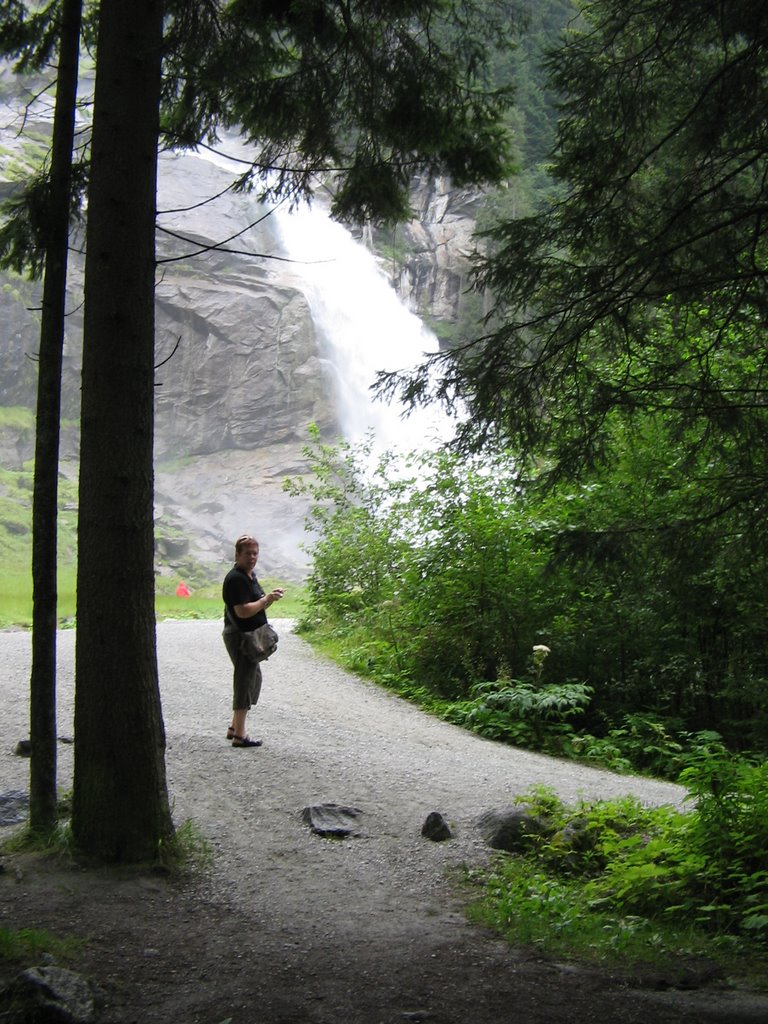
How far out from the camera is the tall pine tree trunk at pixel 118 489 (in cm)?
493

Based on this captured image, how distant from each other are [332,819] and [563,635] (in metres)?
5.10

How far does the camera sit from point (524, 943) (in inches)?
168

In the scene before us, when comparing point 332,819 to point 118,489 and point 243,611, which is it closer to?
point 243,611

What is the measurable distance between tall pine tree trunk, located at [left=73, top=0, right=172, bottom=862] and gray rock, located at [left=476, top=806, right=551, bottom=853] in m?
2.09

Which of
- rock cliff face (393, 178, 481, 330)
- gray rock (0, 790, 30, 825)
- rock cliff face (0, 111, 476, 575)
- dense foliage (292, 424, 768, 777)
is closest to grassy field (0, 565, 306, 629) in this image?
dense foliage (292, 424, 768, 777)

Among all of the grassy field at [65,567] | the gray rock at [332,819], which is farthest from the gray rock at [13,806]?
the grassy field at [65,567]

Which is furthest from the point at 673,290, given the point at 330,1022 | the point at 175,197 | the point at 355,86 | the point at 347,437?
the point at 175,197

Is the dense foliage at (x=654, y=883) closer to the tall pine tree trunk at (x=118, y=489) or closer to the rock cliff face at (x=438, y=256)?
the tall pine tree trunk at (x=118, y=489)

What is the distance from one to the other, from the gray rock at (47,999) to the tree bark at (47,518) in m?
2.19

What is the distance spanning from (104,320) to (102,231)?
0.49m

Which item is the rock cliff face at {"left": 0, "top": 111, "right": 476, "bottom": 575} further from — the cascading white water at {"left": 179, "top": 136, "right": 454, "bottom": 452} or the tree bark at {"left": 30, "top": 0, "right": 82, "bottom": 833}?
the tree bark at {"left": 30, "top": 0, "right": 82, "bottom": 833}

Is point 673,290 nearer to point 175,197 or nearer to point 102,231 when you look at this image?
point 102,231

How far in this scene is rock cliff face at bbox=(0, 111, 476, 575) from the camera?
4178cm

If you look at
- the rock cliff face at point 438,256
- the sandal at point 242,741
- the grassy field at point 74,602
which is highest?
the rock cliff face at point 438,256
